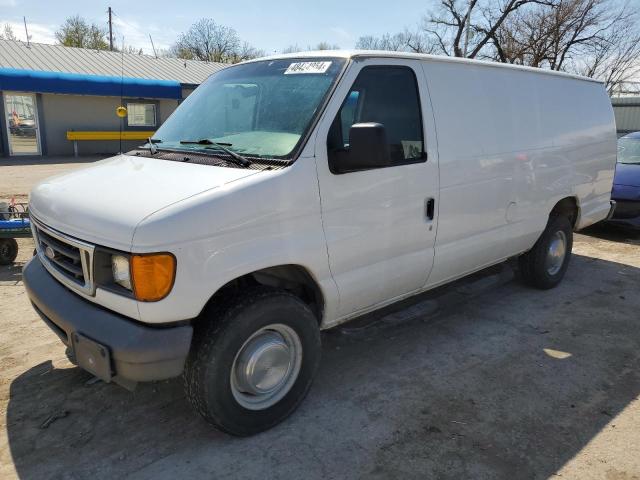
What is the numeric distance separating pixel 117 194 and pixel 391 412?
215 cm

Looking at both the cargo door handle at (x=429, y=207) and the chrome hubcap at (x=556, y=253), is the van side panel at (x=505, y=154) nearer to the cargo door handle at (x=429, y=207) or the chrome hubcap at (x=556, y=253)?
the cargo door handle at (x=429, y=207)

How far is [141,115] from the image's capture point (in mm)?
21672

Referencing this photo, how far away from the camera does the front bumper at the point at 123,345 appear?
8.14 feet

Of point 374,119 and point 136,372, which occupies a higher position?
point 374,119

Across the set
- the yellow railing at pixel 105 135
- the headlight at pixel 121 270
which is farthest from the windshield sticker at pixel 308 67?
the yellow railing at pixel 105 135

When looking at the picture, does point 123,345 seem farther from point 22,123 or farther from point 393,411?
point 22,123

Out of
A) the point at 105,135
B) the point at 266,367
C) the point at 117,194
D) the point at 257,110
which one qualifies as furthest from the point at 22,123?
the point at 266,367

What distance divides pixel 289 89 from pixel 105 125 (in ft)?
65.5

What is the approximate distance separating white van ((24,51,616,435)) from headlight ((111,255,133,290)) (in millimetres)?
11

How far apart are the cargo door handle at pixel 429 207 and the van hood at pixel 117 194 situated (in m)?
1.43

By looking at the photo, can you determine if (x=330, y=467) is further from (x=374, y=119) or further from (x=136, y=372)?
(x=374, y=119)

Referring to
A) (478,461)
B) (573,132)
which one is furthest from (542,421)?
(573,132)

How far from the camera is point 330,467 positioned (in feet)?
9.16

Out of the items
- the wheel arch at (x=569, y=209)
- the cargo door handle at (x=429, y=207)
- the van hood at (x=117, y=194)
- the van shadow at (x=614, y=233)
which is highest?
the van hood at (x=117, y=194)
